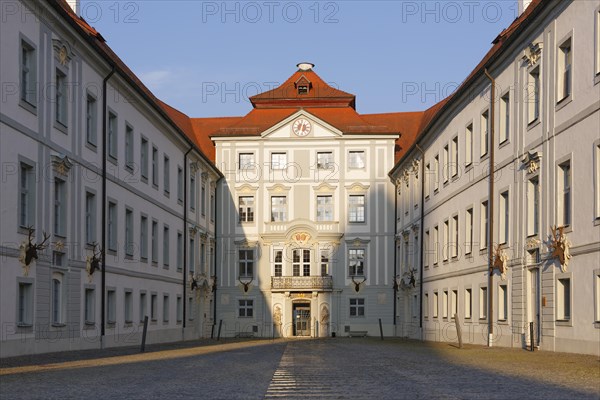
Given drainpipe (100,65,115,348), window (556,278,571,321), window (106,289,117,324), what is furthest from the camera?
window (106,289,117,324)

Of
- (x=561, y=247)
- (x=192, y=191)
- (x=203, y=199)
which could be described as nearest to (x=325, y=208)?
(x=203, y=199)

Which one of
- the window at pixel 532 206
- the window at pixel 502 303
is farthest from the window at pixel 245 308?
the window at pixel 532 206

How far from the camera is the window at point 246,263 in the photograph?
58062 millimetres

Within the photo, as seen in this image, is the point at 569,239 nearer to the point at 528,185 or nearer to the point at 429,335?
the point at 528,185

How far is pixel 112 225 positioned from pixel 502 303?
45.8ft

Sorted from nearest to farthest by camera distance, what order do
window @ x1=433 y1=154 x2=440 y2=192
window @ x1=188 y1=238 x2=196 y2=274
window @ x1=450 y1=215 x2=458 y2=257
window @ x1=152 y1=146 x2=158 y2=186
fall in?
window @ x1=450 y1=215 x2=458 y2=257 < window @ x1=152 y1=146 x2=158 y2=186 < window @ x1=433 y1=154 x2=440 y2=192 < window @ x1=188 y1=238 x2=196 y2=274

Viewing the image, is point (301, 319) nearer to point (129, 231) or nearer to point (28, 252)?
point (129, 231)

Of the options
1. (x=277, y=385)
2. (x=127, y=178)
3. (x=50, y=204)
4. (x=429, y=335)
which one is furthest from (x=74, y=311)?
(x=429, y=335)

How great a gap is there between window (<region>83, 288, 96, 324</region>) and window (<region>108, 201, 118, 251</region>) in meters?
2.94

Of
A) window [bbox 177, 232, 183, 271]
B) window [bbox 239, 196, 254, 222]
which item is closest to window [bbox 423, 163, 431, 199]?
window [bbox 177, 232, 183, 271]

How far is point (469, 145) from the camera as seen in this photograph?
36.2 metres

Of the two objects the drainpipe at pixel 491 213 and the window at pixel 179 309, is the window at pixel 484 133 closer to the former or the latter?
the drainpipe at pixel 491 213

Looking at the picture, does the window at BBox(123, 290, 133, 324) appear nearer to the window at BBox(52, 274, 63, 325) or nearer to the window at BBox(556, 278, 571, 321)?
the window at BBox(52, 274, 63, 325)

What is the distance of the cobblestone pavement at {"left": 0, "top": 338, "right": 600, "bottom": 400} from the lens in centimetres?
1242
